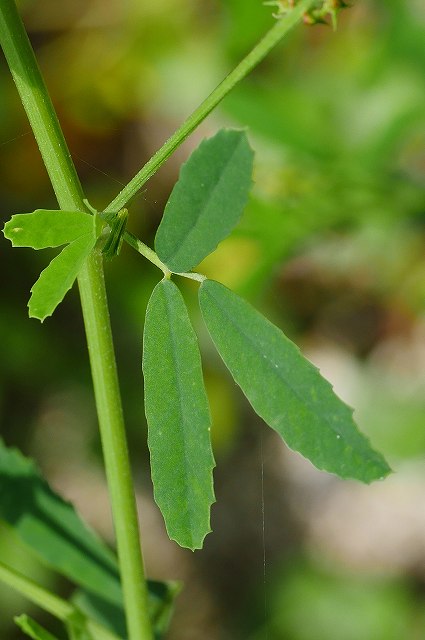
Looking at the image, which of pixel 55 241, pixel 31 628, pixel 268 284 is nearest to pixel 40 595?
pixel 31 628

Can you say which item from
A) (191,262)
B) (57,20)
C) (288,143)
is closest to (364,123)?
(288,143)

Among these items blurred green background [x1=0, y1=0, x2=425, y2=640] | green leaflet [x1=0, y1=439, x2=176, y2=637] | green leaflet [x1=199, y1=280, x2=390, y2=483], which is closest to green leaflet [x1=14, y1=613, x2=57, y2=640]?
green leaflet [x1=0, y1=439, x2=176, y2=637]

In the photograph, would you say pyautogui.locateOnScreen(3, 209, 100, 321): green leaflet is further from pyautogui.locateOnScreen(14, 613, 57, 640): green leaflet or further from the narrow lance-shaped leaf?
pyautogui.locateOnScreen(14, 613, 57, 640): green leaflet

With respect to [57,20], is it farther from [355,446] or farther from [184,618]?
[355,446]

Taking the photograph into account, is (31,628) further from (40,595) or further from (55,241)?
(55,241)

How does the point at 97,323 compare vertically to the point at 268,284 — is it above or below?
below

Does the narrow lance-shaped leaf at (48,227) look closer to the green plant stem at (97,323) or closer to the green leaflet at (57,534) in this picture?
the green plant stem at (97,323)

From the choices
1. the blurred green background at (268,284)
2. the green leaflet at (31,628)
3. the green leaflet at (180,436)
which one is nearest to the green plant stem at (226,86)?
the green leaflet at (180,436)
